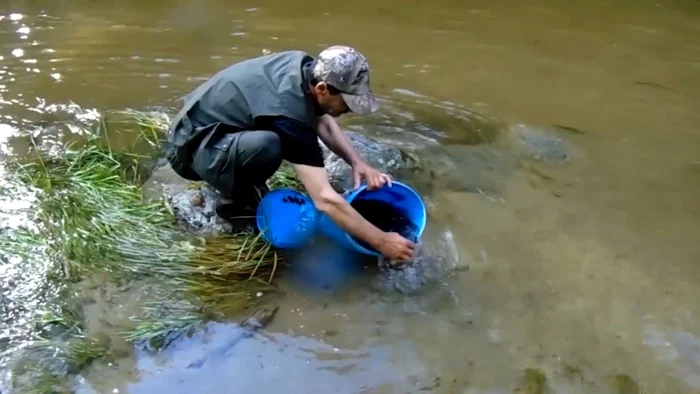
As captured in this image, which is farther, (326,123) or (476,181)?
(476,181)

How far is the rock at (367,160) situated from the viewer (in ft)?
11.7

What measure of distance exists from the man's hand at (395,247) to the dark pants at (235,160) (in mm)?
517

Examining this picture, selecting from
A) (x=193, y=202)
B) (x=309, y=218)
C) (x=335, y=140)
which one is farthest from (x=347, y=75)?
(x=193, y=202)

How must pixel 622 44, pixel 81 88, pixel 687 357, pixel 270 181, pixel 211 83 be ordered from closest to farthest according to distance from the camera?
pixel 687 357 < pixel 211 83 < pixel 270 181 < pixel 81 88 < pixel 622 44

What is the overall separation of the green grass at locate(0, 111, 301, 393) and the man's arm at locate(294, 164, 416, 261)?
0.47 metres

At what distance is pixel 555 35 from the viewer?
18.1 ft

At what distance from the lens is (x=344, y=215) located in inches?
108

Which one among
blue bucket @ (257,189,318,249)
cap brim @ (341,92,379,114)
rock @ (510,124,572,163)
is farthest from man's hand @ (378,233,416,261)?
rock @ (510,124,572,163)

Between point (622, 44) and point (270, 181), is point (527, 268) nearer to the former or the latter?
point (270, 181)

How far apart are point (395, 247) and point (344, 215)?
0.24m

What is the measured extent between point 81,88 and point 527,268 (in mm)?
2899

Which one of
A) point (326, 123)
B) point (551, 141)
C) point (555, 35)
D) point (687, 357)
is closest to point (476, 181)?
point (551, 141)

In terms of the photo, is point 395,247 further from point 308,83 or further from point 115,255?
point 115,255

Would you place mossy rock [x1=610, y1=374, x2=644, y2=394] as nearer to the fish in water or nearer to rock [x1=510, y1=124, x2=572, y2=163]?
the fish in water
